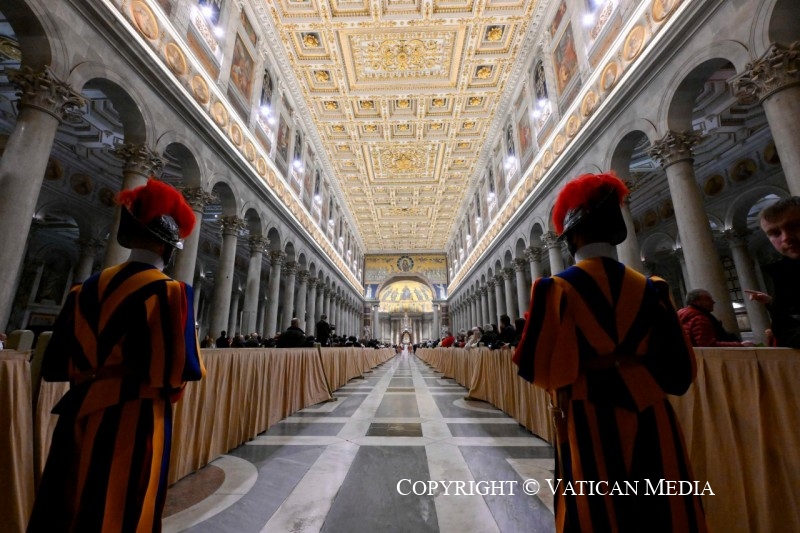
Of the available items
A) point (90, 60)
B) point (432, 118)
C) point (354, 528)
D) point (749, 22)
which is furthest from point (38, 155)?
point (432, 118)

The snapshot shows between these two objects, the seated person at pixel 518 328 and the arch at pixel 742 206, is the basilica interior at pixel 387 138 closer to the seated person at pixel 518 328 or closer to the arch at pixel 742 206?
the arch at pixel 742 206

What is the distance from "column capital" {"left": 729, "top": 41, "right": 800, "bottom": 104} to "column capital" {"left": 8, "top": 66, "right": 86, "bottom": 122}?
9499 mm

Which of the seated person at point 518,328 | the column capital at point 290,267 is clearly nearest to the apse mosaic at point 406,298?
the column capital at point 290,267

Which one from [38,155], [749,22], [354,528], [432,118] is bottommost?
[354,528]

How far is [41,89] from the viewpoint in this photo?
4.37m

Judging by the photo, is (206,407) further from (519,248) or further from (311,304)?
(311,304)

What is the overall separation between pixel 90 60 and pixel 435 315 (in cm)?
3048

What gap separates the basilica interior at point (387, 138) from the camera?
4258mm

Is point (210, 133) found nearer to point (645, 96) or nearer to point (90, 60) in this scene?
point (90, 60)

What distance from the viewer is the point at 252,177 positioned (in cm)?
1035

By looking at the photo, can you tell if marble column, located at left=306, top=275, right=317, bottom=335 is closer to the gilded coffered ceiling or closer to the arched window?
the gilded coffered ceiling

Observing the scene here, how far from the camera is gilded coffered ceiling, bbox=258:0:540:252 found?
36.9ft

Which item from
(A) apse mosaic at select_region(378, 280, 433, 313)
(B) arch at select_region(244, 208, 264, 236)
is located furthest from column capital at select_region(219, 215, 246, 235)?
(A) apse mosaic at select_region(378, 280, 433, 313)

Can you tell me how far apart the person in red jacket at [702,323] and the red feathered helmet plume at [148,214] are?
14.5 feet
